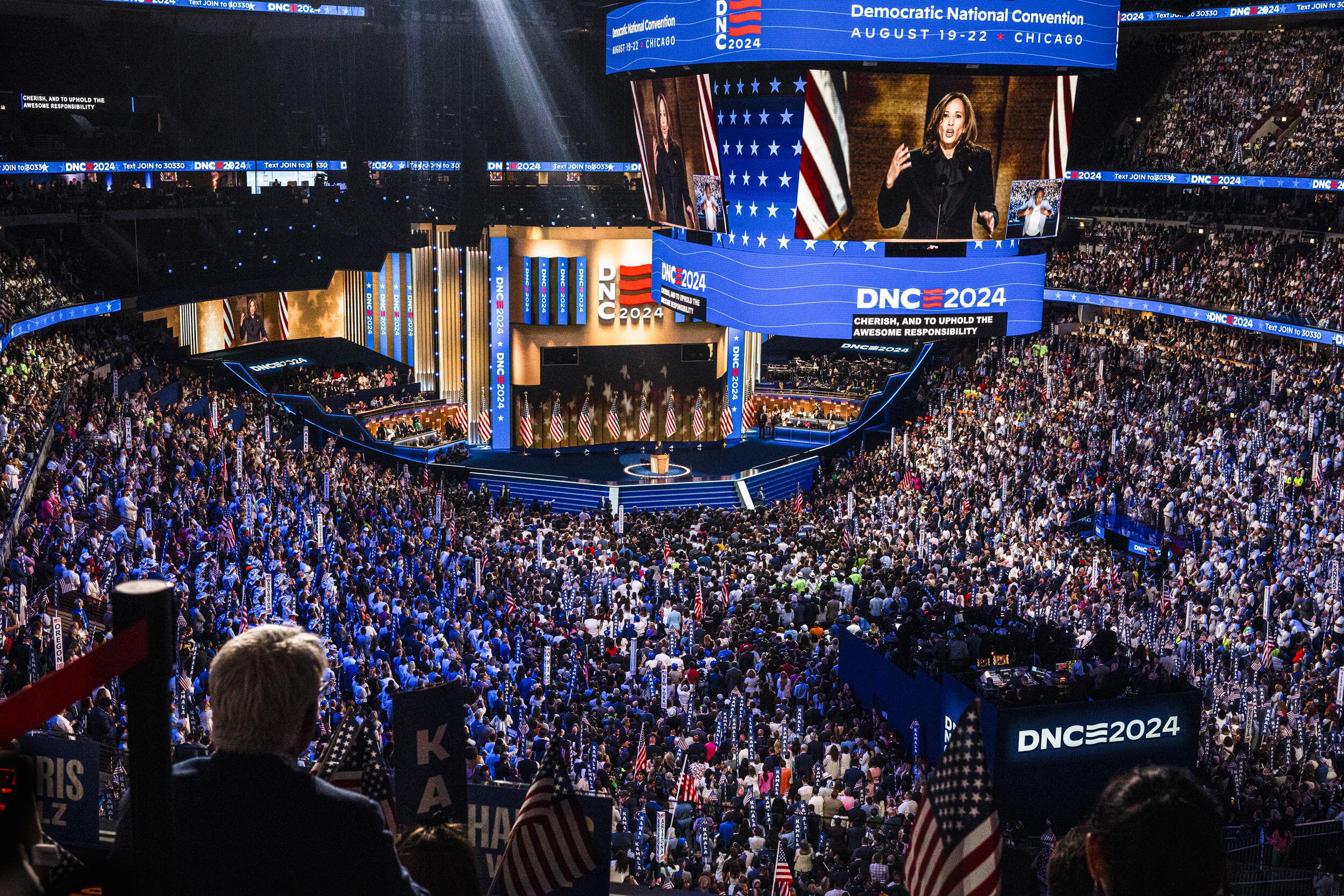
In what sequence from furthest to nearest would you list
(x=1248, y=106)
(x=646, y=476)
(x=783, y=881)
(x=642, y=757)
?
1. (x=1248, y=106)
2. (x=646, y=476)
3. (x=642, y=757)
4. (x=783, y=881)

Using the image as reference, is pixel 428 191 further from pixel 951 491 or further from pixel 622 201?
pixel 951 491

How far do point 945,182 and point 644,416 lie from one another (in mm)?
20461

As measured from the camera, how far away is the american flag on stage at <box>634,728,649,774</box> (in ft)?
51.1

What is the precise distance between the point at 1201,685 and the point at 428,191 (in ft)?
114

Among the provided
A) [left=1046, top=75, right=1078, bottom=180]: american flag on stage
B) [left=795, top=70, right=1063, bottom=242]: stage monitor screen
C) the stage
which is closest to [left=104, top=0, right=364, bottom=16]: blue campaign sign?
the stage

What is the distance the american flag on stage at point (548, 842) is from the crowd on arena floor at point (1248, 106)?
120 feet

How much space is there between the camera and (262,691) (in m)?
2.89

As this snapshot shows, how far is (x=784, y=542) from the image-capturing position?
27.2 metres

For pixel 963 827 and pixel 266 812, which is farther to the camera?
pixel 963 827

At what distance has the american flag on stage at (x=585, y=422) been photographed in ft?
148

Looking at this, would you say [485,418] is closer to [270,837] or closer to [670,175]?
[670,175]

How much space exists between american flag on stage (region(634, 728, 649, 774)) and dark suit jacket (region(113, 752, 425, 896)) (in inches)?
510

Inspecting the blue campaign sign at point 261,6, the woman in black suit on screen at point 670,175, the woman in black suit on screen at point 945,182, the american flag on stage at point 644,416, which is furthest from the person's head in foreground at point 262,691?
the blue campaign sign at point 261,6

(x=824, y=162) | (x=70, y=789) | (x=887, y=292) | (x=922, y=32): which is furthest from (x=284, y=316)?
(x=70, y=789)
